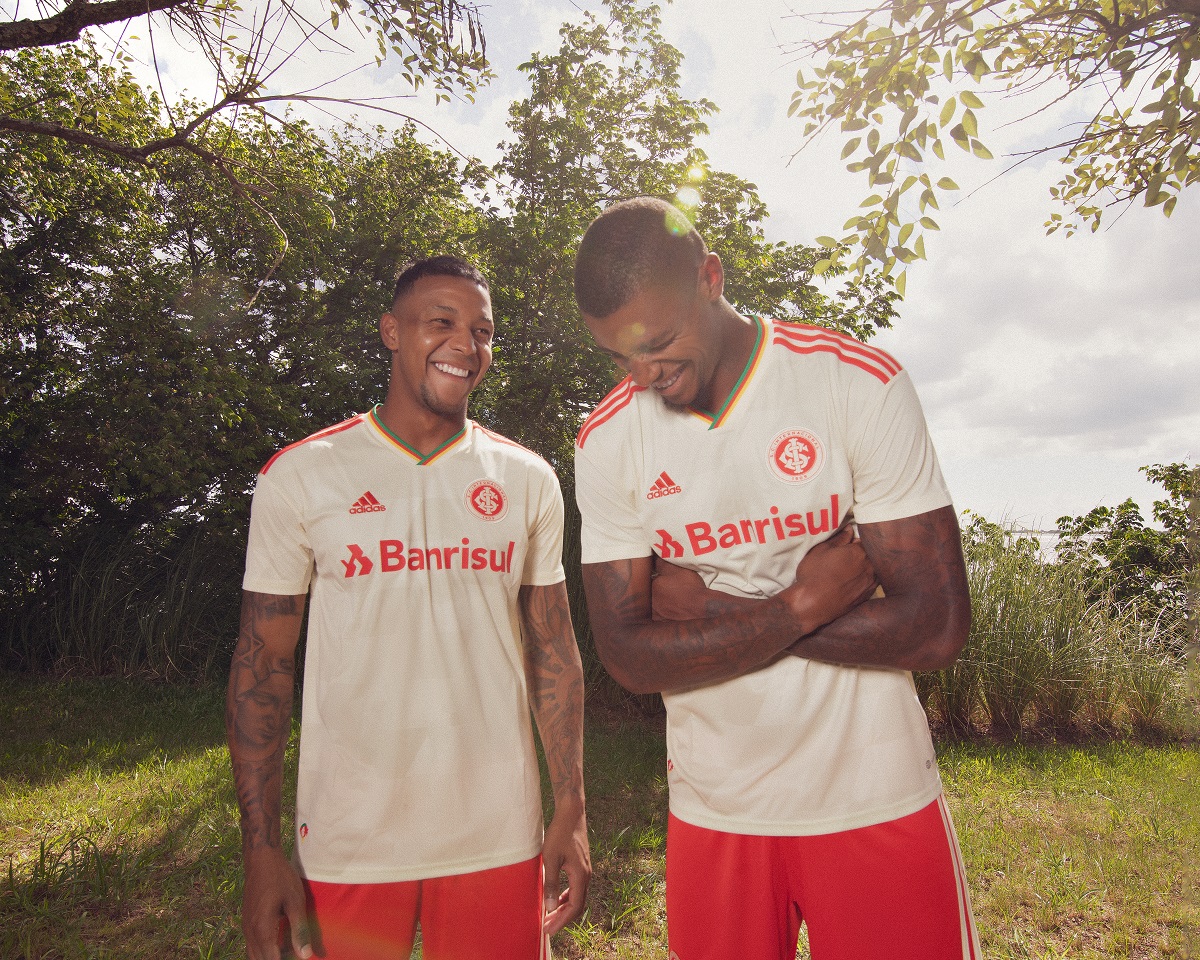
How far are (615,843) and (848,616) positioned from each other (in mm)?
4387

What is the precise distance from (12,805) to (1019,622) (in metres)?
9.37

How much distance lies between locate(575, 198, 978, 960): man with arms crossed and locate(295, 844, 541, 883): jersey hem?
52 cm

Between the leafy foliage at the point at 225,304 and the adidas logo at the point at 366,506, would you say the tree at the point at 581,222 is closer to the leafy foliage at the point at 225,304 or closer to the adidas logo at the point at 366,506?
the leafy foliage at the point at 225,304

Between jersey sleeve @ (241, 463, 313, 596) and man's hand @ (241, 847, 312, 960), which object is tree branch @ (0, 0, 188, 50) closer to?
jersey sleeve @ (241, 463, 313, 596)

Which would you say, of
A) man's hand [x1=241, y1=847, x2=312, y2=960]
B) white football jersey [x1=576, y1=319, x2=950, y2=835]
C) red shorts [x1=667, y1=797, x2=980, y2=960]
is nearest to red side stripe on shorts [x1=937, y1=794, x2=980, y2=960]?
red shorts [x1=667, y1=797, x2=980, y2=960]

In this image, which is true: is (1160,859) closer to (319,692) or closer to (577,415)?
(319,692)

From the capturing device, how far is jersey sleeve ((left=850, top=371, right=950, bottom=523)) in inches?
81.3

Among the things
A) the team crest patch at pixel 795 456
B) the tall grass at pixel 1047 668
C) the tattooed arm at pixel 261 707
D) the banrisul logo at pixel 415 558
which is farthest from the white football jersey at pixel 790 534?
the tall grass at pixel 1047 668

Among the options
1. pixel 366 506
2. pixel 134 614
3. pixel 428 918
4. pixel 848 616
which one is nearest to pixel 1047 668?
pixel 848 616

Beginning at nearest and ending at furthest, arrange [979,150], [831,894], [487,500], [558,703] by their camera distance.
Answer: [831,894], [487,500], [558,703], [979,150]

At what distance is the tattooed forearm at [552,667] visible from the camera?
2.75 m

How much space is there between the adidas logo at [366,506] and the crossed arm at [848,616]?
0.96 meters

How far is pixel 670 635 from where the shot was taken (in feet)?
7.09

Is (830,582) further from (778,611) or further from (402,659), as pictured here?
(402,659)
